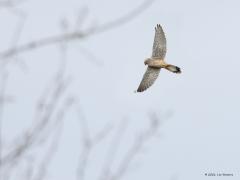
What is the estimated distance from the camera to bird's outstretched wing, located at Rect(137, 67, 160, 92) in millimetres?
25297

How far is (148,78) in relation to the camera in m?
25.5

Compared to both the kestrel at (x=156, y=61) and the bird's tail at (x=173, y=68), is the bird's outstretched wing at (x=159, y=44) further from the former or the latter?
the bird's tail at (x=173, y=68)

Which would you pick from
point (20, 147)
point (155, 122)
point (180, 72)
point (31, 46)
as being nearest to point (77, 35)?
point (31, 46)

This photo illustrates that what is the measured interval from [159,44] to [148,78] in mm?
1011

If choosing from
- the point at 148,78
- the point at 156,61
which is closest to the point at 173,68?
the point at 156,61

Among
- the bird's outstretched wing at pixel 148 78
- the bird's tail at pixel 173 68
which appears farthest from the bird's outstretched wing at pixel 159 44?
the bird's tail at pixel 173 68

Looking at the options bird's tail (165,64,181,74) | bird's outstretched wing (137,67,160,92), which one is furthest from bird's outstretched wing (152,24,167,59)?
bird's tail (165,64,181,74)

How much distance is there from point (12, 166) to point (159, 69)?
18.0 m

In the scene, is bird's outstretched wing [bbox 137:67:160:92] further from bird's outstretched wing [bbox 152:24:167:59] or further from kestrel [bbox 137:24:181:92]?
bird's outstretched wing [bbox 152:24:167:59]

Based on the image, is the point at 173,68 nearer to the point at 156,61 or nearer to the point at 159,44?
the point at 156,61

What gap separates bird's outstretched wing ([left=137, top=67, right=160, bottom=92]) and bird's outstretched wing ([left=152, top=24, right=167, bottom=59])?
541 millimetres

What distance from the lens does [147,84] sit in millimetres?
25453

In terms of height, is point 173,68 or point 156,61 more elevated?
point 156,61

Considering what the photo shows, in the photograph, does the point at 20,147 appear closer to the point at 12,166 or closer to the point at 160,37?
the point at 12,166
